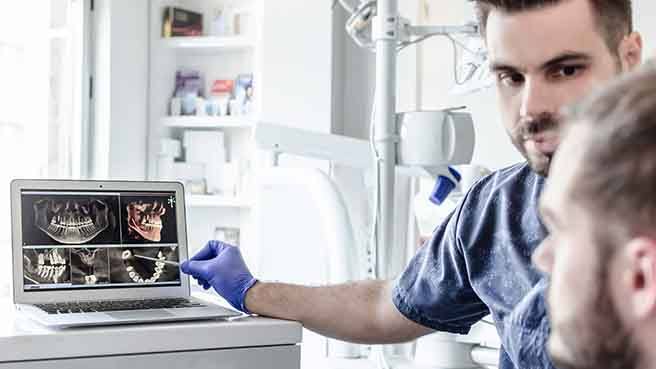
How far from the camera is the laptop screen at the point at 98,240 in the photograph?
1431mm

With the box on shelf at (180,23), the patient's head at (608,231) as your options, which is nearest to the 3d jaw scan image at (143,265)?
the patient's head at (608,231)

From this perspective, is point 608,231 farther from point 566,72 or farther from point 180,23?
point 180,23

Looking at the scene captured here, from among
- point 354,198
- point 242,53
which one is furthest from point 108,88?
point 354,198

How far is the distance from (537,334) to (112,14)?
242 centimetres

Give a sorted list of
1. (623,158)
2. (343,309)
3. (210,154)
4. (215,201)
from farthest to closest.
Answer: (210,154) < (215,201) < (343,309) < (623,158)

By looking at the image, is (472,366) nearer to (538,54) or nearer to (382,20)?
(382,20)

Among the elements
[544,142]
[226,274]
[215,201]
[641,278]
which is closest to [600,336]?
[641,278]

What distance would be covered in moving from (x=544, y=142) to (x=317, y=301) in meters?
0.51

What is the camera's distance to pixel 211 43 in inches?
131

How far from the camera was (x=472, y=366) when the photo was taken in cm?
228

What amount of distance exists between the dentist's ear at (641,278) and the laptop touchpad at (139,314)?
0.87 m

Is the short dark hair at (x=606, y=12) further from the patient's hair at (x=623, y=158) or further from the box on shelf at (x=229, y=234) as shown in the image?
the box on shelf at (x=229, y=234)

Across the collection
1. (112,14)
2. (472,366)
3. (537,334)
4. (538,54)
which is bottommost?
(472,366)

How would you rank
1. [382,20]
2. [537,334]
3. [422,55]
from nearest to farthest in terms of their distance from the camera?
1. [537,334]
2. [382,20]
3. [422,55]
